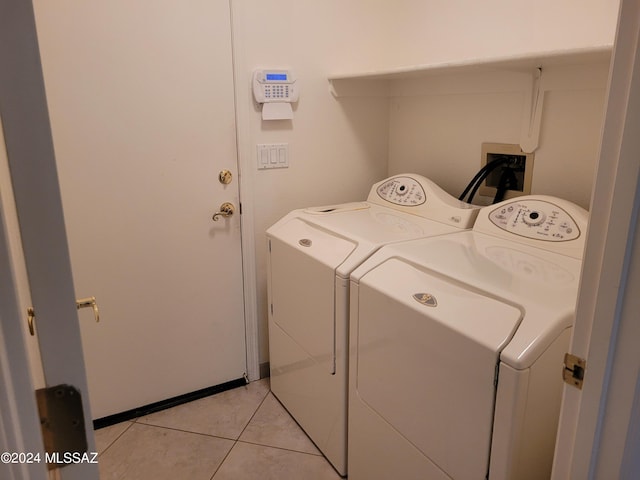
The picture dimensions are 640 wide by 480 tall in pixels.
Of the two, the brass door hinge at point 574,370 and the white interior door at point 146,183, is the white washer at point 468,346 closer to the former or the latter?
the brass door hinge at point 574,370

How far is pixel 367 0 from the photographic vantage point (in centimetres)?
242

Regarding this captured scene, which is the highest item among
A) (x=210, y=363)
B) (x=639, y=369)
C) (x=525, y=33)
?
(x=525, y=33)

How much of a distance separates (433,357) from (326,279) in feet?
1.94

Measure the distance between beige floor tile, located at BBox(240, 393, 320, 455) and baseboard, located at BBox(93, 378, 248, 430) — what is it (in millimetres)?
248

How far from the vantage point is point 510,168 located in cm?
203

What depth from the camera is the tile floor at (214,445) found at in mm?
1965

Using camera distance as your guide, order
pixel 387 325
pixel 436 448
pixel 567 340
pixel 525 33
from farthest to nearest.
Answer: pixel 525 33
pixel 387 325
pixel 436 448
pixel 567 340

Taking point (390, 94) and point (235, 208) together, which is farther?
point (390, 94)

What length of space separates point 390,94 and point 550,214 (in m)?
1.28

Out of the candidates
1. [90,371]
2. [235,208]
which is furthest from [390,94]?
[90,371]

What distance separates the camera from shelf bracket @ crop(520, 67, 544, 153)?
184 centimetres

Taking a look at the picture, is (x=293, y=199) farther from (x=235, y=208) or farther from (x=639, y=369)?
(x=639, y=369)

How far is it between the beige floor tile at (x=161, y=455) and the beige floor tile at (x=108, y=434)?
0.09 feet

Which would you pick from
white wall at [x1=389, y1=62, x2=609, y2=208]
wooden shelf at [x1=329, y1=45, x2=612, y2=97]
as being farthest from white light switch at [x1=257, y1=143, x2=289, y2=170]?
white wall at [x1=389, y1=62, x2=609, y2=208]
